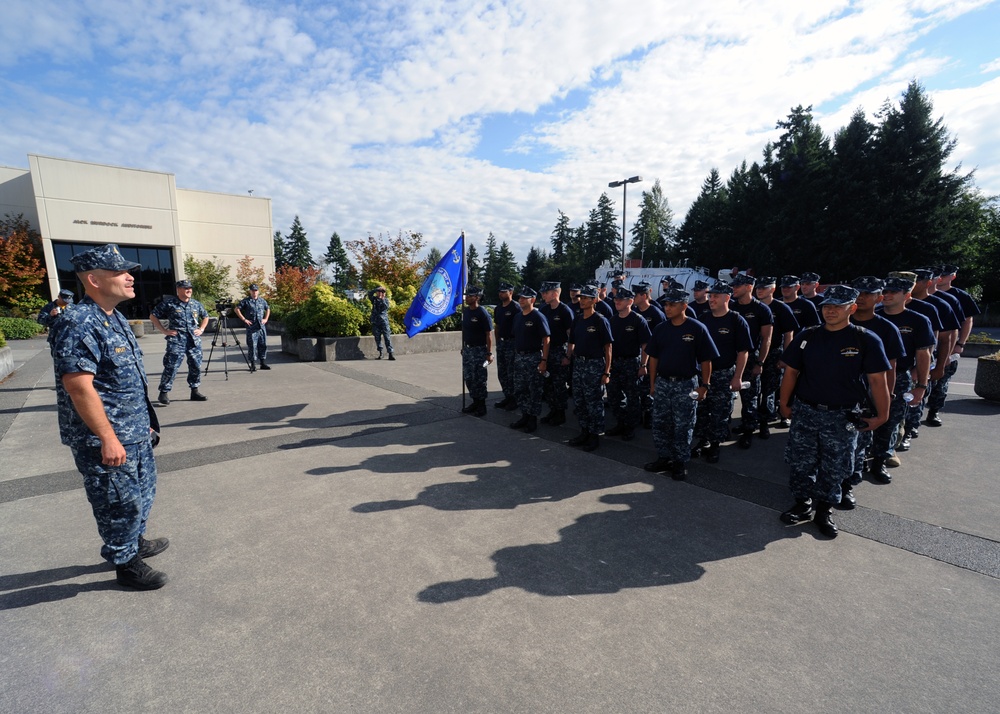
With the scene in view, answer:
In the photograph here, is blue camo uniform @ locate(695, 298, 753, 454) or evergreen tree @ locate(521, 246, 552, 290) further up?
Answer: evergreen tree @ locate(521, 246, 552, 290)

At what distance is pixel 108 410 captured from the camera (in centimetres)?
318

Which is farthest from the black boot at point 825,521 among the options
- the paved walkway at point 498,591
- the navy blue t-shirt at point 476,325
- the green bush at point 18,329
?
the green bush at point 18,329

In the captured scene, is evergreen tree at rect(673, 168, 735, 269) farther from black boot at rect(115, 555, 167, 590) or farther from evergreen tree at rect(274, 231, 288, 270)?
evergreen tree at rect(274, 231, 288, 270)

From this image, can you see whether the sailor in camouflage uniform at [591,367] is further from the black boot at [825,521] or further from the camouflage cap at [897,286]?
the camouflage cap at [897,286]

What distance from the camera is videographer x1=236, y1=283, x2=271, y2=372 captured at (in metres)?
11.5

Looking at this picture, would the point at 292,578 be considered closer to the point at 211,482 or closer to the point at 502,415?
the point at 211,482

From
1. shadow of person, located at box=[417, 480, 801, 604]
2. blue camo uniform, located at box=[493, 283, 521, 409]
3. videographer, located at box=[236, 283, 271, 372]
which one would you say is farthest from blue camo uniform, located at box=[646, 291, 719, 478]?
videographer, located at box=[236, 283, 271, 372]

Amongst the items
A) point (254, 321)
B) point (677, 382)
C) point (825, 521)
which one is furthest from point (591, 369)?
point (254, 321)

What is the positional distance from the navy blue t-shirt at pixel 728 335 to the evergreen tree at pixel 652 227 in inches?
2626

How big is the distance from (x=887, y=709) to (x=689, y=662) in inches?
35.3

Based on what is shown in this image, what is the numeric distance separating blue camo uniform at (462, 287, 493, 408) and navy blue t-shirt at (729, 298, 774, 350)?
371 cm

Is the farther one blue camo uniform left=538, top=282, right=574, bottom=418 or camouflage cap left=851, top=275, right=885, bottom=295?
blue camo uniform left=538, top=282, right=574, bottom=418

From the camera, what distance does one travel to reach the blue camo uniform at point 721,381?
5.82 m

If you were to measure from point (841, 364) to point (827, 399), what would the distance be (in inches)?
12.3
